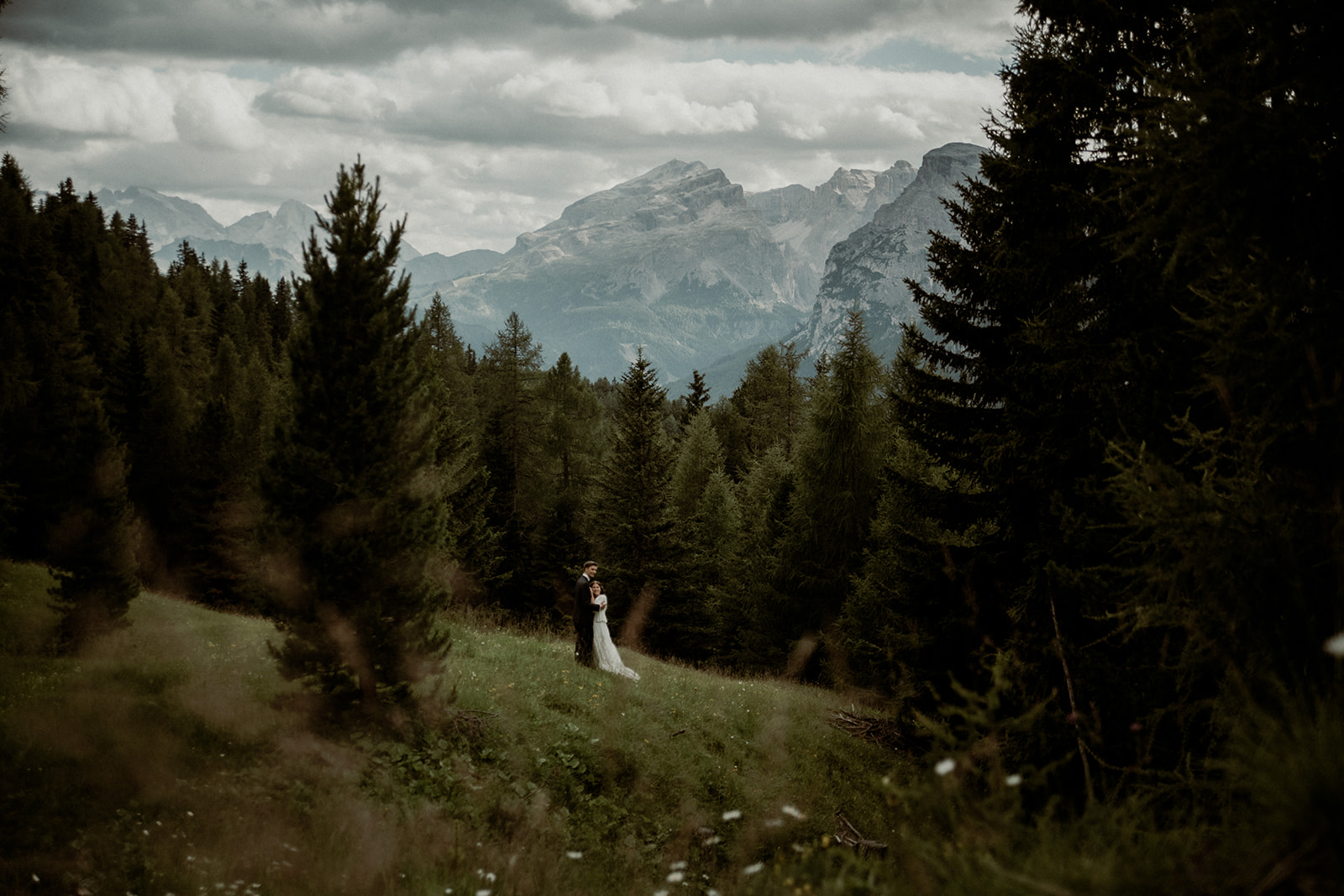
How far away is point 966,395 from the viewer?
11.2 m

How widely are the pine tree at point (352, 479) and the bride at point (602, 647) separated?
6275 mm

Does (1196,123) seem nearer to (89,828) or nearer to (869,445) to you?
(89,828)

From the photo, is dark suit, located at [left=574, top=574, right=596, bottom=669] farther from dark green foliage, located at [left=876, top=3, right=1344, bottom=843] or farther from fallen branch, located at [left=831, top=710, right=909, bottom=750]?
dark green foliage, located at [left=876, top=3, right=1344, bottom=843]

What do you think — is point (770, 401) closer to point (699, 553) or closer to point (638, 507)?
point (699, 553)

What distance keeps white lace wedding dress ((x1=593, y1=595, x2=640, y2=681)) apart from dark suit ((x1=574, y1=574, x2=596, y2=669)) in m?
0.17

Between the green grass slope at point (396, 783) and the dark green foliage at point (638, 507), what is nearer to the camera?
the green grass slope at point (396, 783)

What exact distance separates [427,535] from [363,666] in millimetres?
1969

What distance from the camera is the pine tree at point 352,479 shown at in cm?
930

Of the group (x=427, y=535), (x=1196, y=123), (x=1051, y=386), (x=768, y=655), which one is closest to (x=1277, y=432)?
(x=1196, y=123)

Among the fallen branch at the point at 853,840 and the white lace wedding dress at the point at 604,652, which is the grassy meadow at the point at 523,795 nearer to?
the fallen branch at the point at 853,840

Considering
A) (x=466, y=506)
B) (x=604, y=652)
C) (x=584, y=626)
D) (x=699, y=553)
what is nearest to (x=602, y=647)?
(x=604, y=652)

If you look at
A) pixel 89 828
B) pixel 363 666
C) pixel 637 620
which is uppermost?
pixel 363 666

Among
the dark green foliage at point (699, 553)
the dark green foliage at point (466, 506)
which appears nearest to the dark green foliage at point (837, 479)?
the dark green foliage at point (699, 553)

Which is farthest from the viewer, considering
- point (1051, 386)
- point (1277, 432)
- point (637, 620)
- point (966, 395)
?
point (637, 620)
